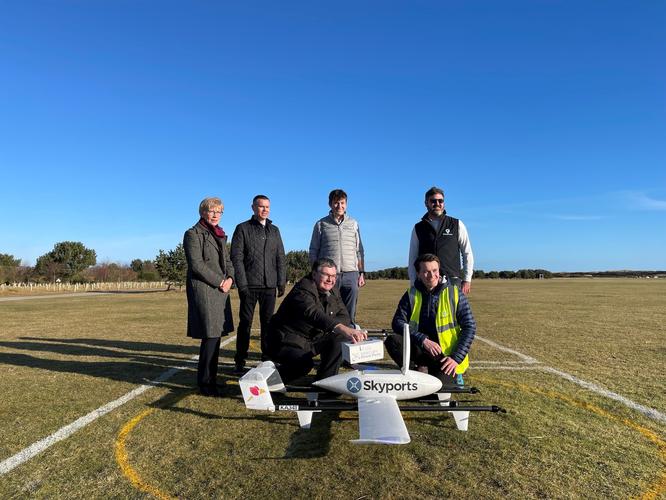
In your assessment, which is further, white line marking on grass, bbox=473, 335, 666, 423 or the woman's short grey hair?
the woman's short grey hair

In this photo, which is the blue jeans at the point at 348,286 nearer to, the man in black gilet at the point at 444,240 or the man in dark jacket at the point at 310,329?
the man in black gilet at the point at 444,240

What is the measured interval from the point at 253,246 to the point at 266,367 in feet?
9.24

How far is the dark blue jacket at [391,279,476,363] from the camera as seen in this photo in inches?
200

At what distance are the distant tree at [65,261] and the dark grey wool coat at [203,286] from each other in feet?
272

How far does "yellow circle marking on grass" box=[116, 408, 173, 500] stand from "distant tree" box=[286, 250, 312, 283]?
69212 millimetres

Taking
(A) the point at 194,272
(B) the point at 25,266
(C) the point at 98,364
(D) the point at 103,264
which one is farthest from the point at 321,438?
(D) the point at 103,264

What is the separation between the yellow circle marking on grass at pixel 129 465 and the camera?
3.24 metres

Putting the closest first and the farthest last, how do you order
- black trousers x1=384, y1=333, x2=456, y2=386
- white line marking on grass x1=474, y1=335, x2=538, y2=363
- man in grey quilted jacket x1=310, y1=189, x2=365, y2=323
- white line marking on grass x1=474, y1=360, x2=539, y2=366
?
black trousers x1=384, y1=333, x2=456, y2=386 < man in grey quilted jacket x1=310, y1=189, x2=365, y2=323 < white line marking on grass x1=474, y1=360, x2=539, y2=366 < white line marking on grass x1=474, y1=335, x2=538, y2=363

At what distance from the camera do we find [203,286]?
5.81m

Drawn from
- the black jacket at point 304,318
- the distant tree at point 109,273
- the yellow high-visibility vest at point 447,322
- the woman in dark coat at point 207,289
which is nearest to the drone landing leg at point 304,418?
the black jacket at point 304,318

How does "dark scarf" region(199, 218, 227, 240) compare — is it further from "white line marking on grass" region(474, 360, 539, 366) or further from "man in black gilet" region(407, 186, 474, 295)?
"white line marking on grass" region(474, 360, 539, 366)

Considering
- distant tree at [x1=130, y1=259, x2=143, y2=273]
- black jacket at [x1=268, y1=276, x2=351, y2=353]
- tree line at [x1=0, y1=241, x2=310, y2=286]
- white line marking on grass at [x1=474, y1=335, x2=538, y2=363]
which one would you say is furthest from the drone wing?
distant tree at [x1=130, y1=259, x2=143, y2=273]

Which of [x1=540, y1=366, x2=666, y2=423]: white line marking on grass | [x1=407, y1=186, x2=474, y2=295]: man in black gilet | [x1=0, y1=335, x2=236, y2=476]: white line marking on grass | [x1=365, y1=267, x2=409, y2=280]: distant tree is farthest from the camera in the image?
[x1=365, y1=267, x2=409, y2=280]: distant tree

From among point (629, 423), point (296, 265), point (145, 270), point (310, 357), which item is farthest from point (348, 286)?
point (145, 270)
